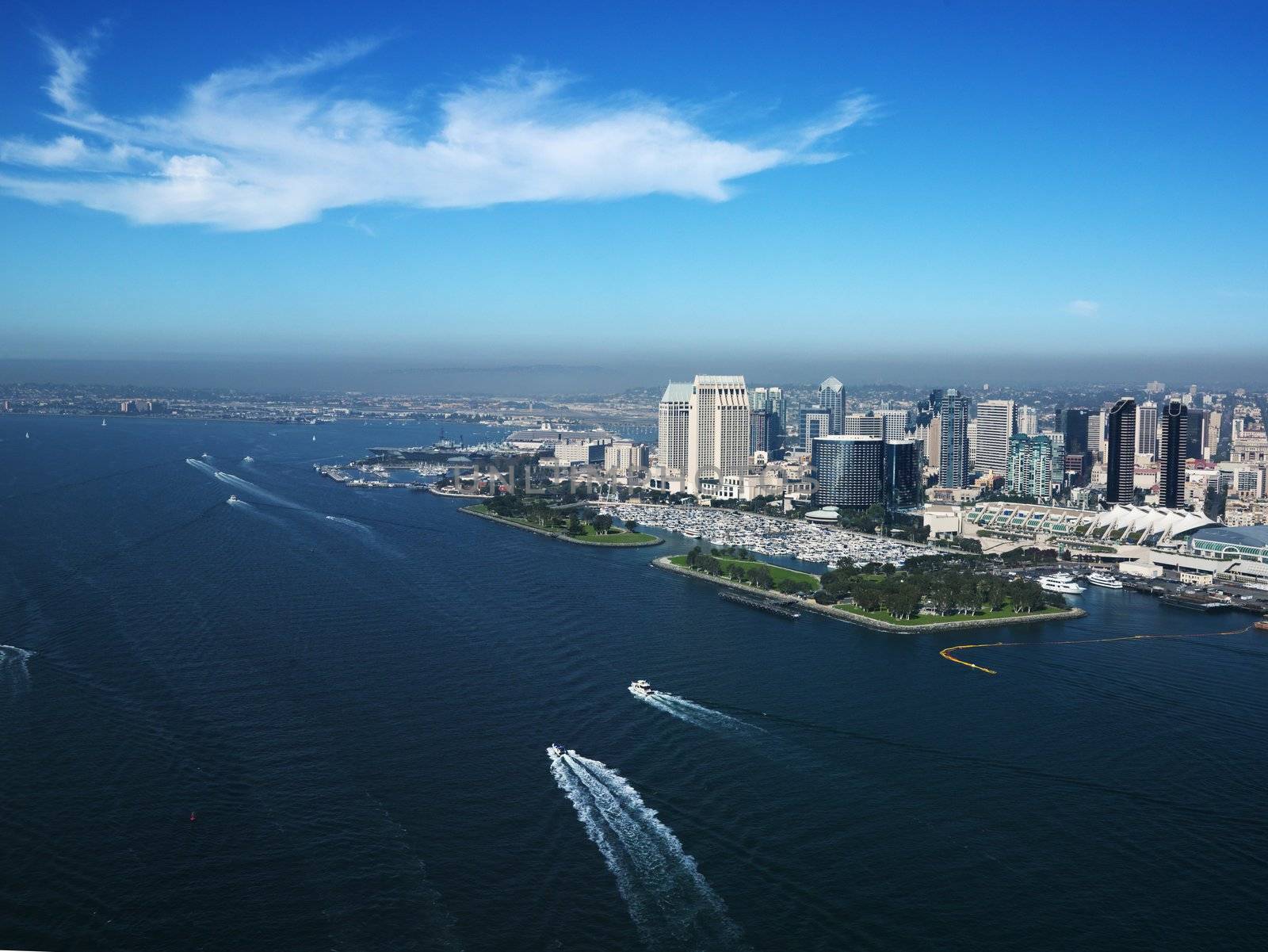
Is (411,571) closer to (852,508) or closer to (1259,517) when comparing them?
(852,508)

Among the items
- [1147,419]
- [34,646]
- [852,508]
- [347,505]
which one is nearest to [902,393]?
[1147,419]

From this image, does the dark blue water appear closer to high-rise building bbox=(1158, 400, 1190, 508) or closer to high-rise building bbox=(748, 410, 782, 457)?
high-rise building bbox=(1158, 400, 1190, 508)

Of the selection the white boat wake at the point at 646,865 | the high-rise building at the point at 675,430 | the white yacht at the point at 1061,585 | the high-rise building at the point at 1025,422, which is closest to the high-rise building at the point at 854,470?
the high-rise building at the point at 675,430

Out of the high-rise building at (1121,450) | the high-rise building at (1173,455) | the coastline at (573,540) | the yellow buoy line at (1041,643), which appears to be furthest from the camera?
the high-rise building at (1121,450)

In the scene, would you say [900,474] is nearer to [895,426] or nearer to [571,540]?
[895,426]

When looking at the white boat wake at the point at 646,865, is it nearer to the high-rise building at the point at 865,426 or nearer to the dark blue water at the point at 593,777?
the dark blue water at the point at 593,777

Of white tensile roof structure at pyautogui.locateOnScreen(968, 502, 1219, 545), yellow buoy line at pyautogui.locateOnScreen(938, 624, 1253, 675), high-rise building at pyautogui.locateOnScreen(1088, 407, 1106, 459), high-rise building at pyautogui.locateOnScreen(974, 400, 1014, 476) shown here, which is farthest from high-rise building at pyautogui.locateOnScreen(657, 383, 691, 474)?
yellow buoy line at pyautogui.locateOnScreen(938, 624, 1253, 675)
